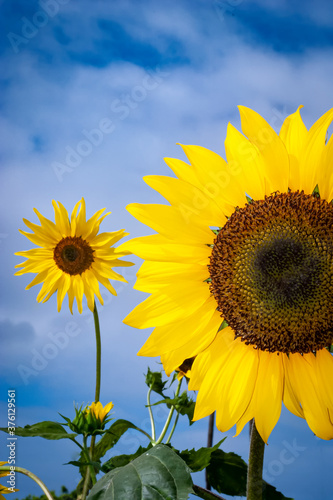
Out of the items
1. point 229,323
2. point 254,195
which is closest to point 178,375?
point 229,323

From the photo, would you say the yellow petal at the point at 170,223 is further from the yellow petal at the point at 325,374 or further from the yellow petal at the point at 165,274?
the yellow petal at the point at 325,374

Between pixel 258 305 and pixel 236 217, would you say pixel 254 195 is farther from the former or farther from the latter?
pixel 258 305

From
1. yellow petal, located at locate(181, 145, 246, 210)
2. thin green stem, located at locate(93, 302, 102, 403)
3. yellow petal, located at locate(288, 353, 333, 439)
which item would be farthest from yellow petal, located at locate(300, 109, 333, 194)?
thin green stem, located at locate(93, 302, 102, 403)

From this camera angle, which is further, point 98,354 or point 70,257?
point 70,257

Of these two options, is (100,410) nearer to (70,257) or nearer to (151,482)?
(151,482)

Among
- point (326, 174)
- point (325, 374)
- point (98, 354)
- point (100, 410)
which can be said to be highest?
point (98, 354)

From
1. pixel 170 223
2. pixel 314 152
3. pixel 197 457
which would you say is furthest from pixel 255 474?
pixel 314 152
